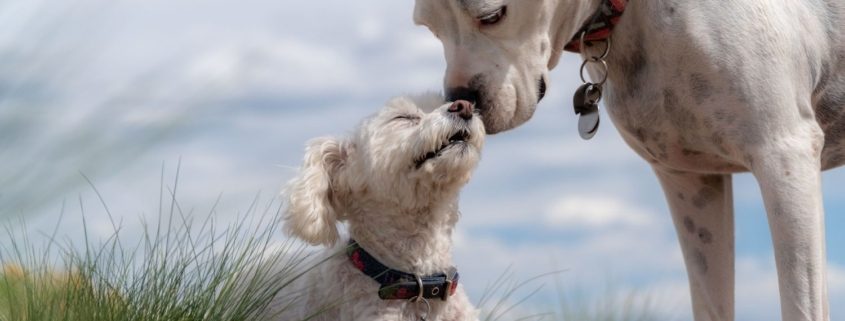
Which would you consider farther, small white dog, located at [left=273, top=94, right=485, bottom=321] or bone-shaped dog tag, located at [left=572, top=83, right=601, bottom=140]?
bone-shaped dog tag, located at [left=572, top=83, right=601, bottom=140]

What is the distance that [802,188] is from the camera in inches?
188

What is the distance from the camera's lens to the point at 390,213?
4.48 meters

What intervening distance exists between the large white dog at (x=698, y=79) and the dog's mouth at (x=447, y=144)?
39 cm

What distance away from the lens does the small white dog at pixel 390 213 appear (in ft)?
14.2

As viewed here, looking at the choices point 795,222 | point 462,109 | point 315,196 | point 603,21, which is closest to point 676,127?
point 603,21

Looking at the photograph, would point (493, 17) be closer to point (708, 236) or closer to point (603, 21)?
point (603, 21)

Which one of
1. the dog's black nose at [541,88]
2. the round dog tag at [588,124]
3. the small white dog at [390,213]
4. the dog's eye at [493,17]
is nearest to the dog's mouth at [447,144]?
the small white dog at [390,213]

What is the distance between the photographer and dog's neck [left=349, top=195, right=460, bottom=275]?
4.48 meters

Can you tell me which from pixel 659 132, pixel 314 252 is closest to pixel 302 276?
pixel 314 252

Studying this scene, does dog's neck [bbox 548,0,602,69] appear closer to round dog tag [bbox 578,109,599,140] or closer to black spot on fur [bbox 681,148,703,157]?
round dog tag [bbox 578,109,599,140]

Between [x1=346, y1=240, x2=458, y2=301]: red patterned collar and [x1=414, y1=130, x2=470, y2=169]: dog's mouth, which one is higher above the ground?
[x1=414, y1=130, x2=470, y2=169]: dog's mouth

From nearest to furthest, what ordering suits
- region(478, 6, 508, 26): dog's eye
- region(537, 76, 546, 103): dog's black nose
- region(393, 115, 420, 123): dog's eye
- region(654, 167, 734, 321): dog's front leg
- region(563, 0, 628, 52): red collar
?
region(393, 115, 420, 123): dog's eye, region(478, 6, 508, 26): dog's eye, region(537, 76, 546, 103): dog's black nose, region(563, 0, 628, 52): red collar, region(654, 167, 734, 321): dog's front leg

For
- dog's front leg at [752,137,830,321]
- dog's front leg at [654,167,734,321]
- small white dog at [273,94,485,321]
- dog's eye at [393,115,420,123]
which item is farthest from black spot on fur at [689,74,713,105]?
dog's eye at [393,115,420,123]

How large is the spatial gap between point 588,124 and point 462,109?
0.97 m
